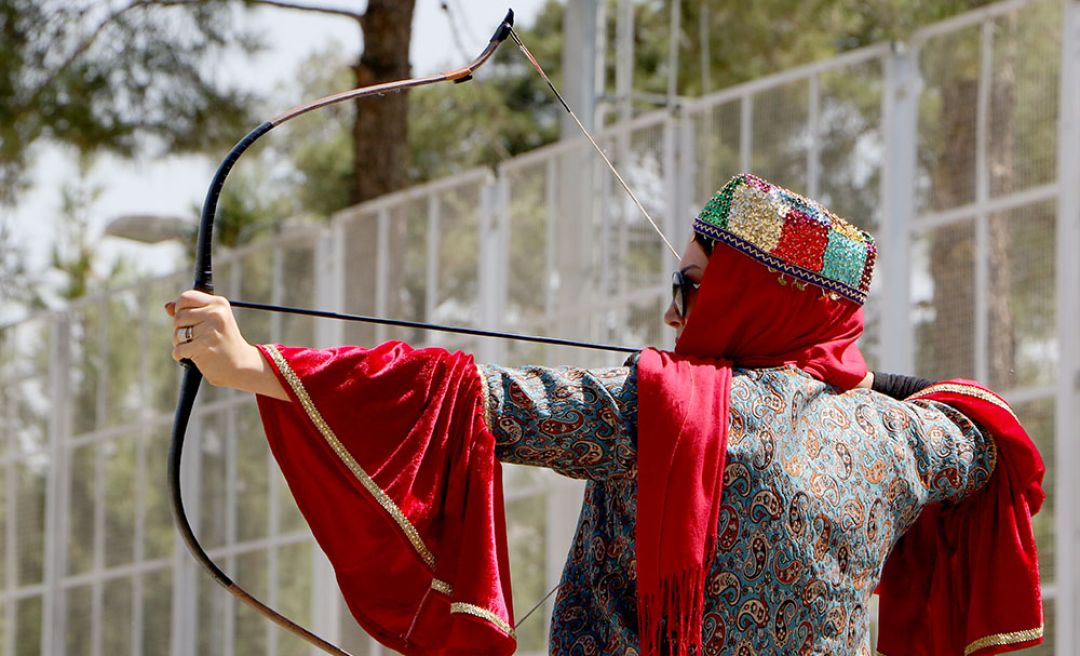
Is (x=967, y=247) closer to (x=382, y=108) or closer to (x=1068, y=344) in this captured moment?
(x=1068, y=344)

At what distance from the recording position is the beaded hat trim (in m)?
3.12

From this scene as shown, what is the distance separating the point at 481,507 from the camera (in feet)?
9.68

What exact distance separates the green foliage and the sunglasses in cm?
673

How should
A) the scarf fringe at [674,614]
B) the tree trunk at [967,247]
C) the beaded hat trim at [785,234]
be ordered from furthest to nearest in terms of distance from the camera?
the tree trunk at [967,247], the beaded hat trim at [785,234], the scarf fringe at [674,614]

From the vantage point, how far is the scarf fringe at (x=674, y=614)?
9.53 feet

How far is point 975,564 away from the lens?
330cm

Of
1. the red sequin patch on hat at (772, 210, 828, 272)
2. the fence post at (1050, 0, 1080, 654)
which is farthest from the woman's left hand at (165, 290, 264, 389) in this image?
the fence post at (1050, 0, 1080, 654)

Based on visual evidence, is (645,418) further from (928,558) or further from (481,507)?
(928,558)

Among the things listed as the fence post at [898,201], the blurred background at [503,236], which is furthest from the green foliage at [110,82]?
the fence post at [898,201]

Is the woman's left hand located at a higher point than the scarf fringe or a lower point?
higher

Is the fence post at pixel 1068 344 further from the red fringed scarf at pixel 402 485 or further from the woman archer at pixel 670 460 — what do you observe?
the red fringed scarf at pixel 402 485

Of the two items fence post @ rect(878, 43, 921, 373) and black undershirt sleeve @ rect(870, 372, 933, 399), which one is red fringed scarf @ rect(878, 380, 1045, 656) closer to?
black undershirt sleeve @ rect(870, 372, 933, 399)

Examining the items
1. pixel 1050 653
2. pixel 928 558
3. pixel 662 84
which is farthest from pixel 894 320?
pixel 662 84

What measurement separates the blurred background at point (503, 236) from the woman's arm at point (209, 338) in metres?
3.01
